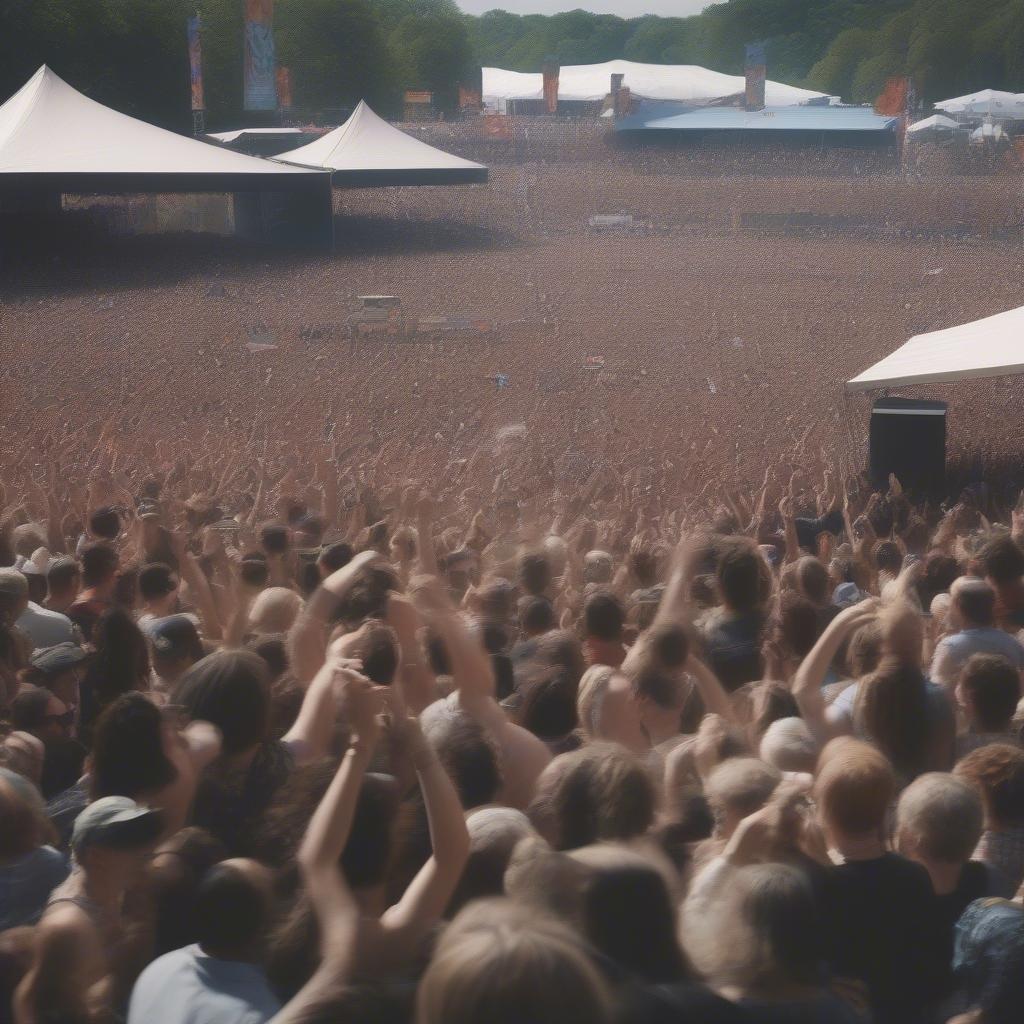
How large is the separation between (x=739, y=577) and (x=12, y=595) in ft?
7.44

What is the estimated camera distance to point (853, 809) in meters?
2.93

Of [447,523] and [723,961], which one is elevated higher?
[723,961]

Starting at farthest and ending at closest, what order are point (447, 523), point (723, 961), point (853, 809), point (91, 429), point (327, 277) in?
point (327, 277), point (91, 429), point (447, 523), point (853, 809), point (723, 961)

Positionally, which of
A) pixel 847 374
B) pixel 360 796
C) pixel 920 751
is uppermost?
pixel 360 796

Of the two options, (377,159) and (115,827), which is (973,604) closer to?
(115,827)

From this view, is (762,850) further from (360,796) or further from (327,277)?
(327,277)

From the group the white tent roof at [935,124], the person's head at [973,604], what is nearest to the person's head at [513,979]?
the person's head at [973,604]

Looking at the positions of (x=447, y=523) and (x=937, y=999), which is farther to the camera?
(x=447, y=523)

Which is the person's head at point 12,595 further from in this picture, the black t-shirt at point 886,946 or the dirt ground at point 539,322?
the dirt ground at point 539,322

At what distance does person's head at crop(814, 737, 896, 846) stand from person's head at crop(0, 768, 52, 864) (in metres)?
1.57

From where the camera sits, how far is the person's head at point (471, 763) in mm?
3205

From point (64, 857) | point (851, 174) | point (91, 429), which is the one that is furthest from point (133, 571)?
point (851, 174)

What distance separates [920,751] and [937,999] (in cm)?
94

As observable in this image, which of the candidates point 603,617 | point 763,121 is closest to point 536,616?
point 603,617
